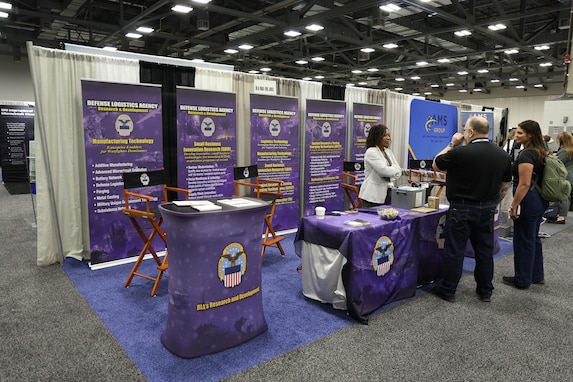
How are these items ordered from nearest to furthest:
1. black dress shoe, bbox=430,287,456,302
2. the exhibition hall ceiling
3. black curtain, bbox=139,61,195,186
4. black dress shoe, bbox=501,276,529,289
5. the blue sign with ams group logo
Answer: black dress shoe, bbox=430,287,456,302
black dress shoe, bbox=501,276,529,289
black curtain, bbox=139,61,195,186
the blue sign with ams group logo
the exhibition hall ceiling

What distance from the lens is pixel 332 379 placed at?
6.68ft

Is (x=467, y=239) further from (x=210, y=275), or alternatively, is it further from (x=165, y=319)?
(x=165, y=319)

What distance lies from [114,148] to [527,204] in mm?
3868

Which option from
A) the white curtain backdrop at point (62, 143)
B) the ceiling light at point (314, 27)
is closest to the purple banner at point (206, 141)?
the white curtain backdrop at point (62, 143)

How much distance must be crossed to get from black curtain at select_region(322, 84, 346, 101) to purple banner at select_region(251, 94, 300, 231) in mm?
759

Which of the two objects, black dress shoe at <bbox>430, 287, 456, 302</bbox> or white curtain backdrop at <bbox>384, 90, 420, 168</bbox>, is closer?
black dress shoe at <bbox>430, 287, 456, 302</bbox>

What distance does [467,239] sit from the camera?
2.96 meters

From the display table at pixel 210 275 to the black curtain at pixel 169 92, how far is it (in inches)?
80.3

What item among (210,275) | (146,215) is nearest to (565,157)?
(210,275)

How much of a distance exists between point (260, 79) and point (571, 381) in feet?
13.8

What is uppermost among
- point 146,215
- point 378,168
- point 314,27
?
point 314,27

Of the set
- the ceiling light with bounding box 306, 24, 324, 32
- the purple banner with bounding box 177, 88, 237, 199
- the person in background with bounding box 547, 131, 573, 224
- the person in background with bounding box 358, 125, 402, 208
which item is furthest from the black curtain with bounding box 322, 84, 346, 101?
the person in background with bounding box 547, 131, 573, 224

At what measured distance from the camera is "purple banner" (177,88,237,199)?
13.6ft

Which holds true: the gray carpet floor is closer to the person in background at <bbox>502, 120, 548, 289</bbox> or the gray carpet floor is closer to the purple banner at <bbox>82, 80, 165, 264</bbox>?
the person in background at <bbox>502, 120, 548, 289</bbox>
